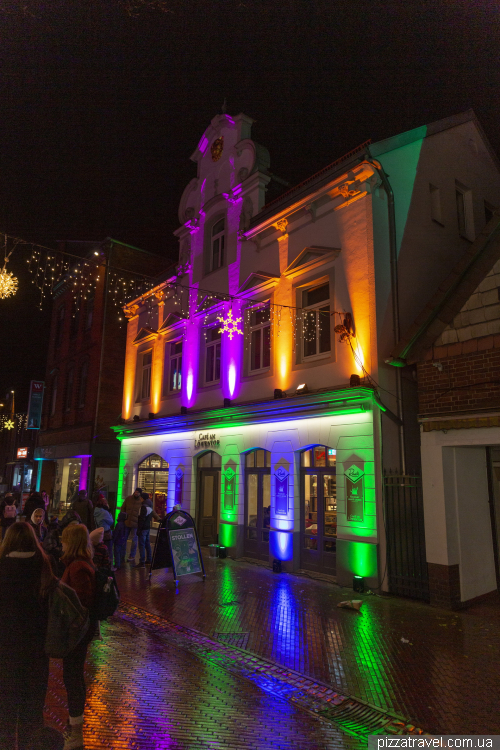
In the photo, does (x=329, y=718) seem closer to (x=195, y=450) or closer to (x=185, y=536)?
(x=185, y=536)

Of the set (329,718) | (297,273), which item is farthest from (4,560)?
(297,273)

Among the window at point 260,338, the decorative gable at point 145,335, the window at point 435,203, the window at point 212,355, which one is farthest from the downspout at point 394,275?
the decorative gable at point 145,335

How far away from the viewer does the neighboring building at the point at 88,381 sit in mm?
21859

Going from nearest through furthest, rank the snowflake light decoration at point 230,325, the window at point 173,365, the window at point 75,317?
the snowflake light decoration at point 230,325
the window at point 173,365
the window at point 75,317

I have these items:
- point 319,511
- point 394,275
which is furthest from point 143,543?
point 394,275

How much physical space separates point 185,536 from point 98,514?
2080mm

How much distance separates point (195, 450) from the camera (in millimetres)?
15406

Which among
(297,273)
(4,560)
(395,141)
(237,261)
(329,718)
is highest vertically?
(395,141)

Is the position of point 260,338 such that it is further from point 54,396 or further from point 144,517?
point 54,396

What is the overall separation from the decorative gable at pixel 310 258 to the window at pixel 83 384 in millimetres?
14762

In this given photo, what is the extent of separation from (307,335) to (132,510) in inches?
248

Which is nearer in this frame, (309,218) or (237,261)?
(309,218)

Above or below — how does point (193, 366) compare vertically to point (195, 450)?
above

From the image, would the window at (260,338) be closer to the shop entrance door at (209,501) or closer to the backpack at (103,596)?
the shop entrance door at (209,501)
